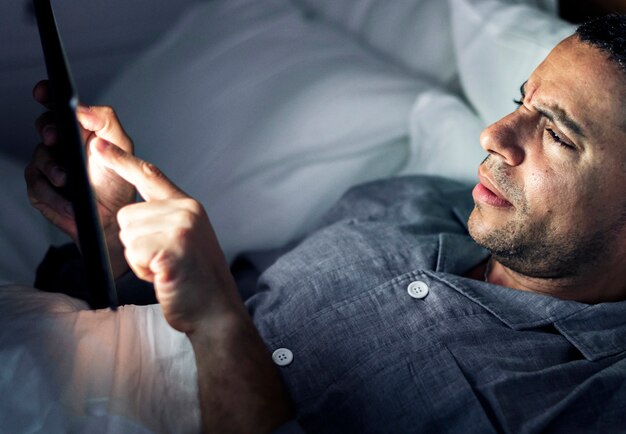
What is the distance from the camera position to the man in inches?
29.6

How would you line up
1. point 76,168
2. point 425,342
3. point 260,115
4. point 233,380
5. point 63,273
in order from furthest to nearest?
point 260,115, point 63,273, point 425,342, point 233,380, point 76,168

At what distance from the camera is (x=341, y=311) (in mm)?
908

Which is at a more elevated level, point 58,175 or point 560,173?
point 58,175

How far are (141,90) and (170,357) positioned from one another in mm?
548

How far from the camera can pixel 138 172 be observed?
0.72 meters

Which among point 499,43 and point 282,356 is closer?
point 282,356

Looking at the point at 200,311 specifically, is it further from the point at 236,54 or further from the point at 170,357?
the point at 236,54

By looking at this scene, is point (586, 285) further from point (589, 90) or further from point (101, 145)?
point (101, 145)

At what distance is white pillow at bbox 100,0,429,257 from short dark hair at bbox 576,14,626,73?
396 mm

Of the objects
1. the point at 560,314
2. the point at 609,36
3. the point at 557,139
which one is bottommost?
the point at 560,314

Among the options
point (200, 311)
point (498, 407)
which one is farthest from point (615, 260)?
point (200, 311)

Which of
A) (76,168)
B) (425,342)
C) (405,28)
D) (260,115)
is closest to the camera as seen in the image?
(76,168)

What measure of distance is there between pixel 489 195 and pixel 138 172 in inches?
18.7

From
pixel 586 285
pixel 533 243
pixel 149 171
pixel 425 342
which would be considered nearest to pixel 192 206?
pixel 149 171
